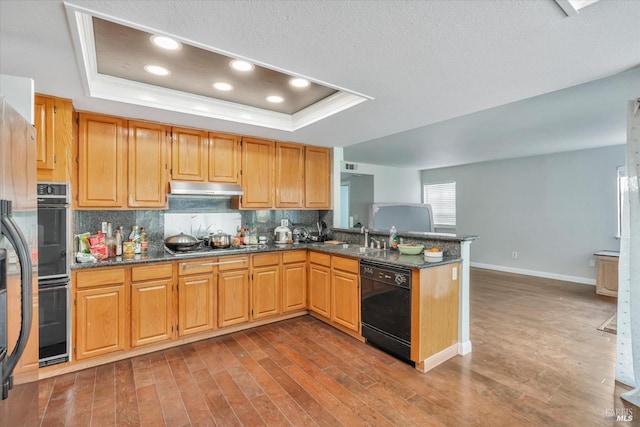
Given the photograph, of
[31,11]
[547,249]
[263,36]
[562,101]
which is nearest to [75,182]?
[31,11]

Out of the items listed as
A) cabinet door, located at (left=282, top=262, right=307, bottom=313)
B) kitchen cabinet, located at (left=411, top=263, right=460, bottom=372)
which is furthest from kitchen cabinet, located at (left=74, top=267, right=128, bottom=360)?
kitchen cabinet, located at (left=411, top=263, right=460, bottom=372)

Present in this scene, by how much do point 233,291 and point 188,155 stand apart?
1.57 m

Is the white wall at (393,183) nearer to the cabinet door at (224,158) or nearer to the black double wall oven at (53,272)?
the cabinet door at (224,158)

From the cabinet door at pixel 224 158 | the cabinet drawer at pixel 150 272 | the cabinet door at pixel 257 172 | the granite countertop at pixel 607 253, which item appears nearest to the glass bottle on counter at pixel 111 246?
the cabinet drawer at pixel 150 272

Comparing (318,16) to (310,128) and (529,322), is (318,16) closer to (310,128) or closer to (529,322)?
(310,128)

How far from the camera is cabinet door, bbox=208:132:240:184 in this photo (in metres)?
3.50

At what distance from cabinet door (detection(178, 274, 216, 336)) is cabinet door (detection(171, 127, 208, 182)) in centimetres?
111

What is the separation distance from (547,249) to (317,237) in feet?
16.3

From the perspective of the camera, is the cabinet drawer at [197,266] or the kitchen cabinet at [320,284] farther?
the kitchen cabinet at [320,284]

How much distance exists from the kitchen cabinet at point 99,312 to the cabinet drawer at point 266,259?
4.19 feet

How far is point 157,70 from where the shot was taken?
2.37 m

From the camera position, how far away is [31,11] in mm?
1418

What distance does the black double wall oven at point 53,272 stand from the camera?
2.39 metres

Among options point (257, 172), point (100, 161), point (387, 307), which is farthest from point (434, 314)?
point (100, 161)
